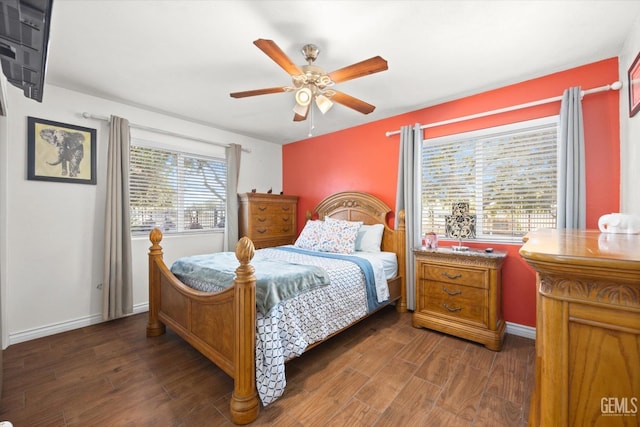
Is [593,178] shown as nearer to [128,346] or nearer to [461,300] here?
[461,300]

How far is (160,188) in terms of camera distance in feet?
11.0

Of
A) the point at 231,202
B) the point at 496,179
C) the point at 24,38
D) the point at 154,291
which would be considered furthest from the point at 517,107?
the point at 154,291

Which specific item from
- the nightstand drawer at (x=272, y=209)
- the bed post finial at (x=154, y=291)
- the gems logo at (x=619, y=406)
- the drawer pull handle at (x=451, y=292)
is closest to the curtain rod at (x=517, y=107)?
the drawer pull handle at (x=451, y=292)

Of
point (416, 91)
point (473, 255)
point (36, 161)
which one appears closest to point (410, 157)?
point (416, 91)

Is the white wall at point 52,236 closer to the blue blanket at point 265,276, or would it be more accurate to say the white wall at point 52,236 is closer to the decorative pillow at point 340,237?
the blue blanket at point 265,276

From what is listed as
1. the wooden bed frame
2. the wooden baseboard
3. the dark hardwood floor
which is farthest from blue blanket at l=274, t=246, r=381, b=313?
the wooden baseboard

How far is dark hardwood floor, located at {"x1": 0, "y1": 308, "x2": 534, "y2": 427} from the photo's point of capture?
154cm

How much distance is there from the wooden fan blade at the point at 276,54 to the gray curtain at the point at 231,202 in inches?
90.6

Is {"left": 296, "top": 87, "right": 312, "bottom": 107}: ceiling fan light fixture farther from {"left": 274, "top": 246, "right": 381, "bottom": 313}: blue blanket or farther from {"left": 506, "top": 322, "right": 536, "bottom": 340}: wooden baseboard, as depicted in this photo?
{"left": 506, "top": 322, "right": 536, "bottom": 340}: wooden baseboard

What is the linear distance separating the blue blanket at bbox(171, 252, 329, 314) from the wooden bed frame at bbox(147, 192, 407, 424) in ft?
0.33

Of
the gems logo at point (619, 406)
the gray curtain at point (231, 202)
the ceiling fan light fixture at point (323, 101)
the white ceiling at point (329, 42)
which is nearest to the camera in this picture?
the gems logo at point (619, 406)

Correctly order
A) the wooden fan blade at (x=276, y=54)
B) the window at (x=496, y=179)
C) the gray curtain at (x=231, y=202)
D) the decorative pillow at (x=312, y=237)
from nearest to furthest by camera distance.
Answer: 1. the wooden fan blade at (x=276, y=54)
2. the window at (x=496, y=179)
3. the decorative pillow at (x=312, y=237)
4. the gray curtain at (x=231, y=202)

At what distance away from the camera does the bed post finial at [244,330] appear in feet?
5.00

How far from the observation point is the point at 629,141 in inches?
76.2
